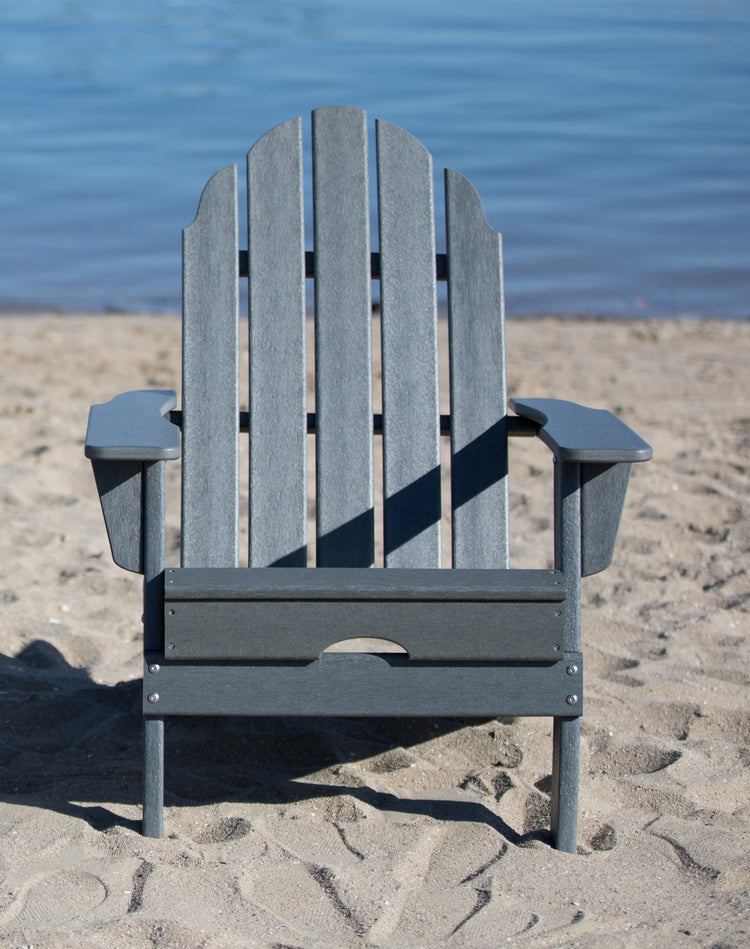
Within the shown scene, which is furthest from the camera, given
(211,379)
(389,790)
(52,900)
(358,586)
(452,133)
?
(452,133)

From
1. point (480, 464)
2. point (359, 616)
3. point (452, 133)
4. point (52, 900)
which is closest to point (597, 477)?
point (480, 464)

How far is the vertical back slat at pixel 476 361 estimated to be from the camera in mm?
2455

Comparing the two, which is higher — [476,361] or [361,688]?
[476,361]

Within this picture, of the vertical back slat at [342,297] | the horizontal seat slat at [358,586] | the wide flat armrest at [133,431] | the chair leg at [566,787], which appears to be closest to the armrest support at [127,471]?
the wide flat armrest at [133,431]

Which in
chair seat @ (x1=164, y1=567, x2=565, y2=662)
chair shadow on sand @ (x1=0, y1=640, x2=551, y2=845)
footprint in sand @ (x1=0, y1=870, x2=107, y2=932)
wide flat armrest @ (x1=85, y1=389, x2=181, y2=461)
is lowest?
chair shadow on sand @ (x1=0, y1=640, x2=551, y2=845)

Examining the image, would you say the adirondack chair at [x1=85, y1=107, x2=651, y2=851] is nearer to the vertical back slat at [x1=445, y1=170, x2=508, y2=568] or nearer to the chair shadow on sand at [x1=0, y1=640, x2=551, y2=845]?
the vertical back slat at [x1=445, y1=170, x2=508, y2=568]

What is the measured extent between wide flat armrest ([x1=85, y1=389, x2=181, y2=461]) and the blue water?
568cm

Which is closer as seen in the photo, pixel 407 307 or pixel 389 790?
pixel 389 790

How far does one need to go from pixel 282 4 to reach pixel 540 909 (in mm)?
32351

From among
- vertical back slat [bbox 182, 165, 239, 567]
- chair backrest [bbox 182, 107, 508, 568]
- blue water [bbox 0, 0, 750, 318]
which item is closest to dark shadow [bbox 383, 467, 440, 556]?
chair backrest [bbox 182, 107, 508, 568]

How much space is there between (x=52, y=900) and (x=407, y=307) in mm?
1442

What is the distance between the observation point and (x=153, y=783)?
208 centimetres

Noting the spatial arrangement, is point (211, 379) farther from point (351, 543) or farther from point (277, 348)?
point (351, 543)

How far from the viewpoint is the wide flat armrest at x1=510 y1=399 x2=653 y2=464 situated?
2.00m
